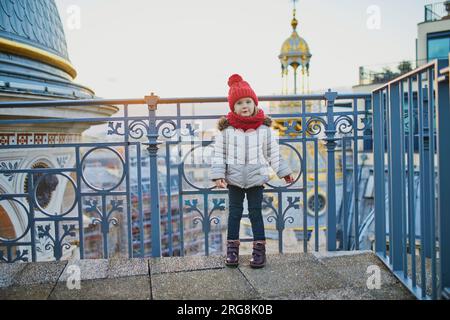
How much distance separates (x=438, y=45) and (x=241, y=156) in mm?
17768

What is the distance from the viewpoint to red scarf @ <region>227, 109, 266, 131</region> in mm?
2955

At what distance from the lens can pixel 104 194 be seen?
3348 millimetres

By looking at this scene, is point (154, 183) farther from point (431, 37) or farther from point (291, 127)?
point (431, 37)

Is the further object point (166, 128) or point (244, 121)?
point (166, 128)

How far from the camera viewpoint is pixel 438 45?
1700 centimetres

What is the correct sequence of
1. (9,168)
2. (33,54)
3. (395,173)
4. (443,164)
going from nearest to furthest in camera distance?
(443,164) < (395,173) < (9,168) < (33,54)

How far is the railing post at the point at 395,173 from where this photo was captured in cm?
275

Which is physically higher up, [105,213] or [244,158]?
[244,158]

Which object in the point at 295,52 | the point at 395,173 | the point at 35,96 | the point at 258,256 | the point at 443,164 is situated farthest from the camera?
the point at 295,52

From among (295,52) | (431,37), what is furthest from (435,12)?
(295,52)

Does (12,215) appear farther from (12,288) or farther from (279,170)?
(279,170)

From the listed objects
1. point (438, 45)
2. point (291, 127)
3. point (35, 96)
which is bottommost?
point (291, 127)

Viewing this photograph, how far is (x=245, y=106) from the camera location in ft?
9.76
